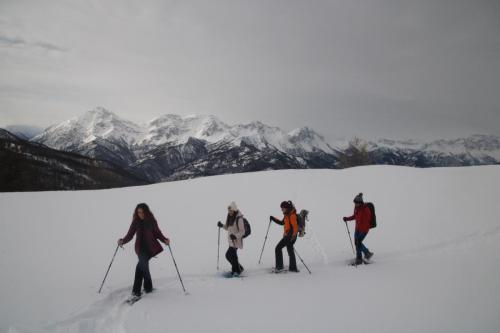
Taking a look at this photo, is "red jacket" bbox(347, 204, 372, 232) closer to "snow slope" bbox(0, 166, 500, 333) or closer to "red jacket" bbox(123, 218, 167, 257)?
"snow slope" bbox(0, 166, 500, 333)

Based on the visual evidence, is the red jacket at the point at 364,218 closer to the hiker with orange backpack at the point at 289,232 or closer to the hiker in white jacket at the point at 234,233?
the hiker with orange backpack at the point at 289,232

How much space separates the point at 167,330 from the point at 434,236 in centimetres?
1257

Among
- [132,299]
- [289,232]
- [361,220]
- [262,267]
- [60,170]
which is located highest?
[60,170]

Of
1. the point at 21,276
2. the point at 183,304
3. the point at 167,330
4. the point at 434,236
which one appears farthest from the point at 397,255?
the point at 21,276

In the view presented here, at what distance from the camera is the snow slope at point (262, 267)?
6160 millimetres

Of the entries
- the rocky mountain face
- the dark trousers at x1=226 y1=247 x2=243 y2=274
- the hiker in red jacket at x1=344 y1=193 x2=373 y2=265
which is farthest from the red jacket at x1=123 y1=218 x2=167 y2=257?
the rocky mountain face

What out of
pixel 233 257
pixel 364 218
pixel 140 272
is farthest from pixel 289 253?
pixel 140 272

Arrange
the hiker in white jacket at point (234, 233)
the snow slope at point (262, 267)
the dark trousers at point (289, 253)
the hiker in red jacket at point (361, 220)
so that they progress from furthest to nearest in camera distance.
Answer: the hiker in red jacket at point (361, 220)
the dark trousers at point (289, 253)
the hiker in white jacket at point (234, 233)
the snow slope at point (262, 267)

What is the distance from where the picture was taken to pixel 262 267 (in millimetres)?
10320

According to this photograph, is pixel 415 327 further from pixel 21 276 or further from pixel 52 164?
pixel 52 164

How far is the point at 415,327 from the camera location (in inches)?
220

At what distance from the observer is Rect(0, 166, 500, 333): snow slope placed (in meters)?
6.16

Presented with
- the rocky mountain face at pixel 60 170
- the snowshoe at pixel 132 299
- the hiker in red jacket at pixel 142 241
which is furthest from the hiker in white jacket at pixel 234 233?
the rocky mountain face at pixel 60 170

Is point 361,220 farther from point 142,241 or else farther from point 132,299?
point 132,299
